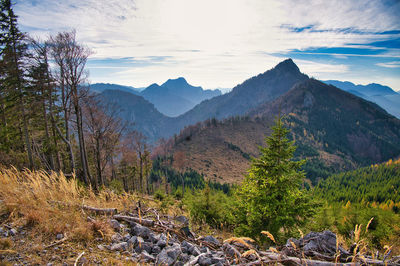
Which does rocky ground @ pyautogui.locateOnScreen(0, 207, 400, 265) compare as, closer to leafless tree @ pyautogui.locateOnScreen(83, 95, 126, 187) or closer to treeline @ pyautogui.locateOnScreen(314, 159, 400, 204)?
leafless tree @ pyautogui.locateOnScreen(83, 95, 126, 187)

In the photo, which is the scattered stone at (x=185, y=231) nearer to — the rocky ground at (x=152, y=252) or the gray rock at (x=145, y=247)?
the rocky ground at (x=152, y=252)

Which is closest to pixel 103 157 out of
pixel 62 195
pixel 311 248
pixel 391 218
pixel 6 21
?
pixel 6 21

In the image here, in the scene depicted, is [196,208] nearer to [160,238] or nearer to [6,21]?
[160,238]

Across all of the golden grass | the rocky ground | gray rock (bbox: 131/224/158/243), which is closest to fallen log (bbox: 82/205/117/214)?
the golden grass

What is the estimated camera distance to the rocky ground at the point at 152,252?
2.77 m

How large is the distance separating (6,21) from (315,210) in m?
25.5

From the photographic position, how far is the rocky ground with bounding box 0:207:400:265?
2771mm

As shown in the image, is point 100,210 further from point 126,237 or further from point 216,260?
point 216,260

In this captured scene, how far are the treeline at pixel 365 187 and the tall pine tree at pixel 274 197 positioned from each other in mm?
60661

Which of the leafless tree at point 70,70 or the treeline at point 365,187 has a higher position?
the leafless tree at point 70,70

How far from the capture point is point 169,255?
316 cm

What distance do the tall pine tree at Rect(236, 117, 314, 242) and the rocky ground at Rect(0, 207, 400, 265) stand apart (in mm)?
4608

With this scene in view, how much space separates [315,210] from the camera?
9.19 m

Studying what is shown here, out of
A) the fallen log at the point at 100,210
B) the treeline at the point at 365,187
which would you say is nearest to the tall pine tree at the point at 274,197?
the fallen log at the point at 100,210
